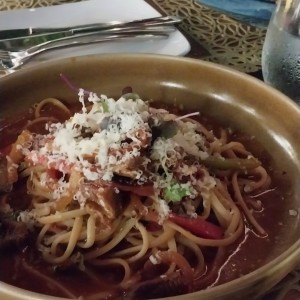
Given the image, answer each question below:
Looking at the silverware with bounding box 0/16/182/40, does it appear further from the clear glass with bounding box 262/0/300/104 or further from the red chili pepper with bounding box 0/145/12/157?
the red chili pepper with bounding box 0/145/12/157

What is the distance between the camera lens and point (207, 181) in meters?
1.03

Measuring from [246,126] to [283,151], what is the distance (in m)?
0.10

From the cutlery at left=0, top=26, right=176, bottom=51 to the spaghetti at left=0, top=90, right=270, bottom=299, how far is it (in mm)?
485

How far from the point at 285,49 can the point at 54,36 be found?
550 millimetres

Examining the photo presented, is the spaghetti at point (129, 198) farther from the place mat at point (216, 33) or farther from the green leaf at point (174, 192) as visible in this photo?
the place mat at point (216, 33)

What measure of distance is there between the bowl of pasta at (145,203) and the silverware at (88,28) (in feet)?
1.24

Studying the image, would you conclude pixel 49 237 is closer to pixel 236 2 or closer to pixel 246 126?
pixel 246 126


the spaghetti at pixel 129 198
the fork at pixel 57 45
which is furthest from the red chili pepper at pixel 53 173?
the fork at pixel 57 45

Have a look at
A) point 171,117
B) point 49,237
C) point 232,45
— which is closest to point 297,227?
point 171,117

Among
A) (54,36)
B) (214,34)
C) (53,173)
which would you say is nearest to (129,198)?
(53,173)

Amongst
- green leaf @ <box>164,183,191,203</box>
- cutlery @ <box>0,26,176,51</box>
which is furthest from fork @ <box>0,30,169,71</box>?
green leaf @ <box>164,183,191,203</box>

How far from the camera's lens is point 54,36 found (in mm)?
1528

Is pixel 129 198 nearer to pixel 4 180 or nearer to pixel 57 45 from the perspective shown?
pixel 4 180

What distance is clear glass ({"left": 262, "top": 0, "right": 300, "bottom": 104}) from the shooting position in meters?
1.31
